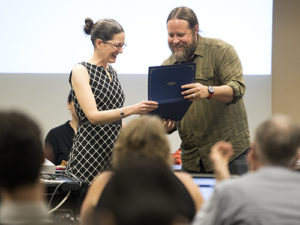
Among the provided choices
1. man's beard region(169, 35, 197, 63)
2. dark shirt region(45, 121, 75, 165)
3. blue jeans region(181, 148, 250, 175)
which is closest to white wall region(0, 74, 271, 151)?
dark shirt region(45, 121, 75, 165)

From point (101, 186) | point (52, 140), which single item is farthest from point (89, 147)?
point (52, 140)

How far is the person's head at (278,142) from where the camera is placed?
1.68m

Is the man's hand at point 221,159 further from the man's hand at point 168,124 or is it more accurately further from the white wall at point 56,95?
the white wall at point 56,95

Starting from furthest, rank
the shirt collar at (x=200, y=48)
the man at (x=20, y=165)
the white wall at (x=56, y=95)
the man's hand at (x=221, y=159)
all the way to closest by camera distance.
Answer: the white wall at (x=56, y=95), the shirt collar at (x=200, y=48), the man's hand at (x=221, y=159), the man at (x=20, y=165)

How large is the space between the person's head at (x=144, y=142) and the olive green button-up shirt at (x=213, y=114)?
1.14 meters

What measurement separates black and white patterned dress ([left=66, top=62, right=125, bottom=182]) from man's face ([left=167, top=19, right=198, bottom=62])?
44cm

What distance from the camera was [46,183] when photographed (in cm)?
278

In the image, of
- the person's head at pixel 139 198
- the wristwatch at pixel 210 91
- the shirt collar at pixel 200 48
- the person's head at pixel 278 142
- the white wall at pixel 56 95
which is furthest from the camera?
the white wall at pixel 56 95

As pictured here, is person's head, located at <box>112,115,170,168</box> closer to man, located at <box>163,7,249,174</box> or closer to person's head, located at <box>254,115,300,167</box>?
person's head, located at <box>254,115,300,167</box>

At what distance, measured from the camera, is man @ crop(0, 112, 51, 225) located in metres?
1.11

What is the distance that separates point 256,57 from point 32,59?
2.03 m

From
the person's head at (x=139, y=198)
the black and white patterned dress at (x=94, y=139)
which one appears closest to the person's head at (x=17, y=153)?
the person's head at (x=139, y=198)

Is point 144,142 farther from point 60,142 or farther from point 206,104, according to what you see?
point 60,142

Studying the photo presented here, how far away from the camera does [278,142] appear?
1.68 m
